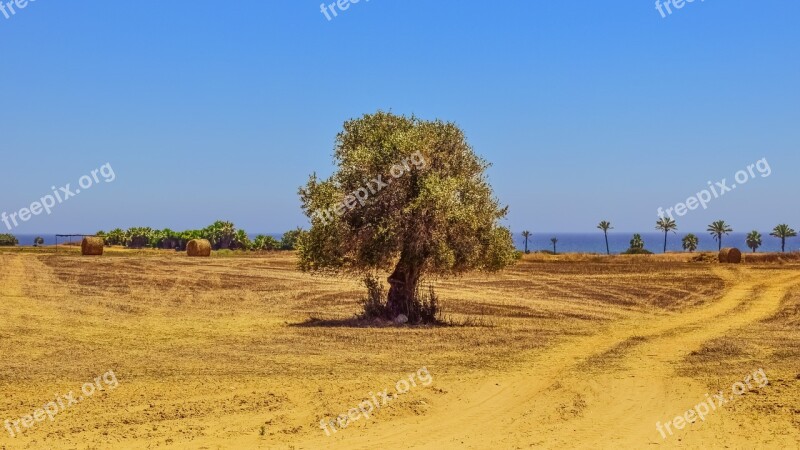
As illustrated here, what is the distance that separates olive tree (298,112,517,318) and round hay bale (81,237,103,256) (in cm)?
5946

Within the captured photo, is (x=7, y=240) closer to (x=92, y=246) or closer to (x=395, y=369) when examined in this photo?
(x=92, y=246)

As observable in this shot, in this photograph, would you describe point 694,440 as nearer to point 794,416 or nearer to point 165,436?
point 794,416

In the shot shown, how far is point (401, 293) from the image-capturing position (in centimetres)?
2750

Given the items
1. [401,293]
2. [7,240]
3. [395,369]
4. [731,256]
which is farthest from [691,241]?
[395,369]

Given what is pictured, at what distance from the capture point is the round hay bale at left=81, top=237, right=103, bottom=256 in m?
79.2

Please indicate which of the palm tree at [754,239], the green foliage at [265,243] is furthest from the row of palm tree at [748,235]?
the green foliage at [265,243]

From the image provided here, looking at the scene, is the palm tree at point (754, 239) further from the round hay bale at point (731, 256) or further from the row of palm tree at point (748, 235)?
the round hay bale at point (731, 256)

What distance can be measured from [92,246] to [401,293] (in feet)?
200

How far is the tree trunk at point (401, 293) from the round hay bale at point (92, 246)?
6034 cm

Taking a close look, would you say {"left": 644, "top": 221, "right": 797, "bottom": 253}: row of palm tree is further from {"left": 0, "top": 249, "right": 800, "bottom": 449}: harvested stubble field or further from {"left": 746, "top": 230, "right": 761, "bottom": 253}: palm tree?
{"left": 0, "top": 249, "right": 800, "bottom": 449}: harvested stubble field

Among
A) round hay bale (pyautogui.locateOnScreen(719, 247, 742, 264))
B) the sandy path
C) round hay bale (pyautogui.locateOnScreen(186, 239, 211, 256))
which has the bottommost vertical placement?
the sandy path

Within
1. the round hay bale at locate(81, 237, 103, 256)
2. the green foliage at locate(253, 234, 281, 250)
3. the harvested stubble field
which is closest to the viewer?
the harvested stubble field

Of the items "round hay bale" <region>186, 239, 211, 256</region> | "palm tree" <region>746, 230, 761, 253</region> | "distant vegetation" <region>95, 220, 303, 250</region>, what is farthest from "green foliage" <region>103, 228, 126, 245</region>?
"palm tree" <region>746, 230, 761, 253</region>

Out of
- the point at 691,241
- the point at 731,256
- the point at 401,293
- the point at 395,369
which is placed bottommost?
the point at 395,369
